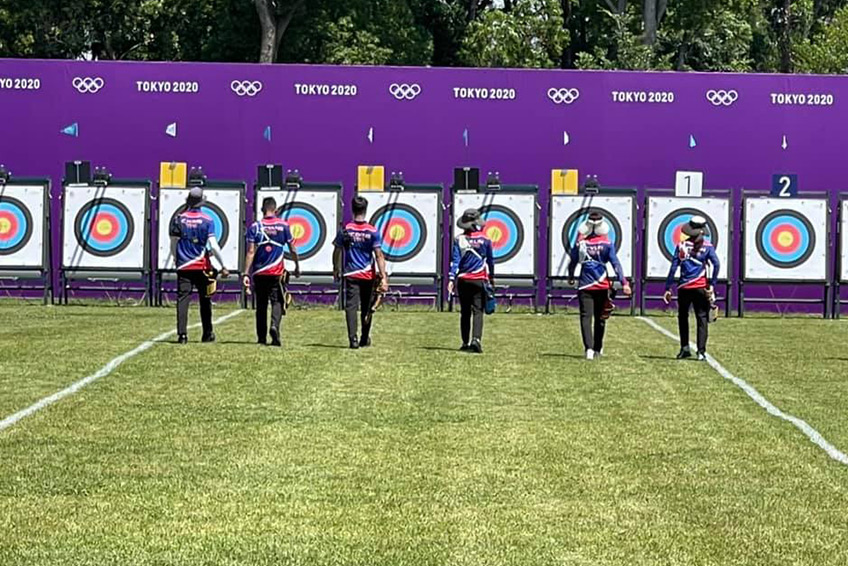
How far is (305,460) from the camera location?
11.1m

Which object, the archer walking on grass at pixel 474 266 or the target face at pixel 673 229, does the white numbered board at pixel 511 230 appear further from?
the archer walking on grass at pixel 474 266

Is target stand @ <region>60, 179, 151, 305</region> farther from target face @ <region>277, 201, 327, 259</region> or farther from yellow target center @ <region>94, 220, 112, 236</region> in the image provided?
target face @ <region>277, 201, 327, 259</region>

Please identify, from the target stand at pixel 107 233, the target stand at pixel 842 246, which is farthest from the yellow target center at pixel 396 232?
the target stand at pixel 842 246

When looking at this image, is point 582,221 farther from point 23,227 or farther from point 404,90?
point 23,227

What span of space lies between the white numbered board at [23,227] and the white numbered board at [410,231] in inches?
225

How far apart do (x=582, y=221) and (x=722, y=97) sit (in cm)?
372

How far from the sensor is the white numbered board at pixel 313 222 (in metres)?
29.9

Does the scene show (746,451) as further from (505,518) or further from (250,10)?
(250,10)

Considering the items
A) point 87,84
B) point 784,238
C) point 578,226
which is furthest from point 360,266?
point 87,84

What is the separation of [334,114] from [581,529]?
22.9 metres

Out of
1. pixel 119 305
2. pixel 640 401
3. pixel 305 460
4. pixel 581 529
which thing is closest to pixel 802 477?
pixel 581 529

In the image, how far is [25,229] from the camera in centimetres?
3006

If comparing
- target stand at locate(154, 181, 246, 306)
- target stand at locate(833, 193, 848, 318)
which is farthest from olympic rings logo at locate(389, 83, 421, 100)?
target stand at locate(833, 193, 848, 318)

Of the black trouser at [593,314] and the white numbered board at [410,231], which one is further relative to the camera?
the white numbered board at [410,231]
